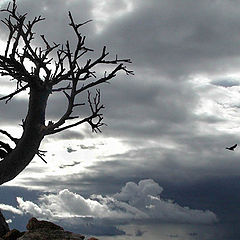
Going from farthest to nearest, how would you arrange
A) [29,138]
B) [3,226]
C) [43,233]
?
[3,226] < [29,138] < [43,233]

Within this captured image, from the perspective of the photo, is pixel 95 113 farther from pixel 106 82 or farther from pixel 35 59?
pixel 35 59

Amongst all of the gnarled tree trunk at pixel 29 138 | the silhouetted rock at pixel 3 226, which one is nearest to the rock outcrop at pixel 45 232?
the gnarled tree trunk at pixel 29 138

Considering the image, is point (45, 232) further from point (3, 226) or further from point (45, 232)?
point (3, 226)

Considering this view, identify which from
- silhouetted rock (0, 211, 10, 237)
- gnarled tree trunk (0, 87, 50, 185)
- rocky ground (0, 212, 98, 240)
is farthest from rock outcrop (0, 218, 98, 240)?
silhouetted rock (0, 211, 10, 237)

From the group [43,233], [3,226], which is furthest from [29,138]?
[43,233]

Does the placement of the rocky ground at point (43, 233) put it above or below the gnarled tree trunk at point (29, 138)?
below

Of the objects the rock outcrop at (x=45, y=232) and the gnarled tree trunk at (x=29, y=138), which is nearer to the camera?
the rock outcrop at (x=45, y=232)

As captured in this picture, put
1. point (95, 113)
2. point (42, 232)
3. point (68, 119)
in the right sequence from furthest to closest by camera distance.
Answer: point (95, 113), point (68, 119), point (42, 232)

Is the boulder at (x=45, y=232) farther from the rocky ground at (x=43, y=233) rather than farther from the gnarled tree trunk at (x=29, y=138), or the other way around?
the gnarled tree trunk at (x=29, y=138)

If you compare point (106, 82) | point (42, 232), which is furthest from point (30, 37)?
point (42, 232)

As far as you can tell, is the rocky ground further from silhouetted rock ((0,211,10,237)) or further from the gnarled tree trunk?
the gnarled tree trunk

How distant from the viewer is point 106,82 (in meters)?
18.9

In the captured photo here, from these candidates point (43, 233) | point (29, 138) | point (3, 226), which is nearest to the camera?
point (43, 233)

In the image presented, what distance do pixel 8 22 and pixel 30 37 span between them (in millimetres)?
1147
